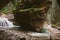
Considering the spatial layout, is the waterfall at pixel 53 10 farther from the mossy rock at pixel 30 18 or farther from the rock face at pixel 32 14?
the mossy rock at pixel 30 18

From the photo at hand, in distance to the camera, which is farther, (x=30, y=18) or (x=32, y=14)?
(x=30, y=18)

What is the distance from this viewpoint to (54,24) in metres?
12.6

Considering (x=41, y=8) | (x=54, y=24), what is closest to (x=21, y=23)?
(x=41, y=8)

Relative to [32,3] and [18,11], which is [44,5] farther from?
[18,11]

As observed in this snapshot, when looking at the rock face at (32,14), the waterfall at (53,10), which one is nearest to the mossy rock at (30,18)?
the rock face at (32,14)

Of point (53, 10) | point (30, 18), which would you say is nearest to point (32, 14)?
point (30, 18)

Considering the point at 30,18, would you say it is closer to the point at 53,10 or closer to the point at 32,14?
the point at 32,14

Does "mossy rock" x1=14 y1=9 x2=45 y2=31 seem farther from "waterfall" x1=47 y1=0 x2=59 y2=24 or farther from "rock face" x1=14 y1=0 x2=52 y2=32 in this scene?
"waterfall" x1=47 y1=0 x2=59 y2=24

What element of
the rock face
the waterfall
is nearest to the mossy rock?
the rock face

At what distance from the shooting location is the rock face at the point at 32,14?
29.4 feet

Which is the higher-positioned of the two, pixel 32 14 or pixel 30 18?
pixel 32 14

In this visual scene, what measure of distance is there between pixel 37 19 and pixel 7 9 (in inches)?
367

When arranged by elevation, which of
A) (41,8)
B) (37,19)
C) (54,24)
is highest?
(41,8)

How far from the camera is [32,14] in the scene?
8.94m
